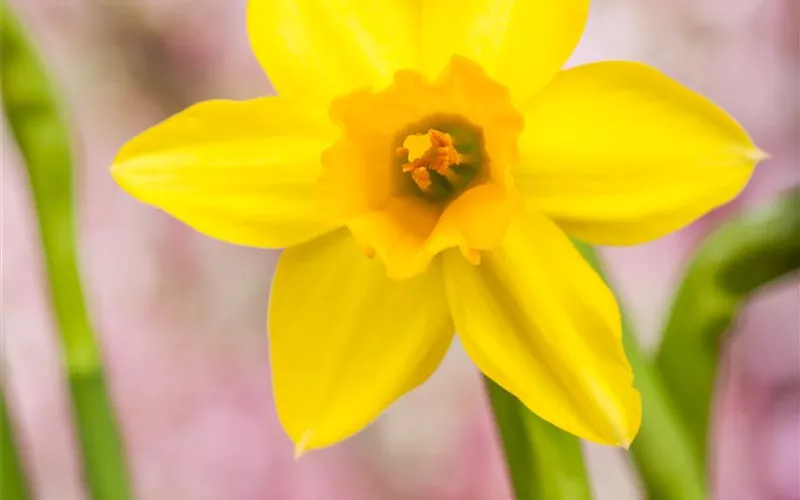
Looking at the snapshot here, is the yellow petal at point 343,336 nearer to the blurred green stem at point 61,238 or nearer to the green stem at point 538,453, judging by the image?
the green stem at point 538,453

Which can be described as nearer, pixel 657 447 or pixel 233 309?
pixel 657 447

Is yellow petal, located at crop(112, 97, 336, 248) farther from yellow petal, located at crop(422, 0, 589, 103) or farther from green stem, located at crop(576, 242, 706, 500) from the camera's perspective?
green stem, located at crop(576, 242, 706, 500)

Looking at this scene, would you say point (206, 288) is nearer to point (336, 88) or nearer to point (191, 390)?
point (191, 390)

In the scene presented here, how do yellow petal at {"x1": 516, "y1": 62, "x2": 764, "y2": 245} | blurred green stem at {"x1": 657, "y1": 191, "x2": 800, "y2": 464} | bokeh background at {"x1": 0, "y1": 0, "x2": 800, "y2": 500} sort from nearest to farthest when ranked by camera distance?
yellow petal at {"x1": 516, "y1": 62, "x2": 764, "y2": 245} → blurred green stem at {"x1": 657, "y1": 191, "x2": 800, "y2": 464} → bokeh background at {"x1": 0, "y1": 0, "x2": 800, "y2": 500}

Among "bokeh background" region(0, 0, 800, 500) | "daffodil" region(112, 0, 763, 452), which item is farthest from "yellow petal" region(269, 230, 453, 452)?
"bokeh background" region(0, 0, 800, 500)

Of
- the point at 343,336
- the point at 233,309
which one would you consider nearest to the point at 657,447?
the point at 343,336

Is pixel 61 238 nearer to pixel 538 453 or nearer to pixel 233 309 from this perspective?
pixel 233 309

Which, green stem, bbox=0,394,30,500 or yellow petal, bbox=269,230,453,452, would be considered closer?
yellow petal, bbox=269,230,453,452
